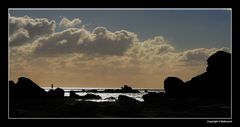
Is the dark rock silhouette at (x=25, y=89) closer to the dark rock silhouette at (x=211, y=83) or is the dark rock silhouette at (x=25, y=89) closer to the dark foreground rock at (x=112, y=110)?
the dark foreground rock at (x=112, y=110)

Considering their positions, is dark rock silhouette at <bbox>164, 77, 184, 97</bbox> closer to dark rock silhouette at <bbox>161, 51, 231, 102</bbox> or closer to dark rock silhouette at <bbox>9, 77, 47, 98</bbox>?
dark rock silhouette at <bbox>161, 51, 231, 102</bbox>

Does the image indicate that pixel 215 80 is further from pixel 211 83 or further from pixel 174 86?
pixel 174 86

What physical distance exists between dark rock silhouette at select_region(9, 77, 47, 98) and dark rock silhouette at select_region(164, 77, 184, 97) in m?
3.74

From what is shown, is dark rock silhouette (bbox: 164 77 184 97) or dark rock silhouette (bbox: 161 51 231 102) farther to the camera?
dark rock silhouette (bbox: 161 51 231 102)

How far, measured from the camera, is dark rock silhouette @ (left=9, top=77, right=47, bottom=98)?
13242 mm

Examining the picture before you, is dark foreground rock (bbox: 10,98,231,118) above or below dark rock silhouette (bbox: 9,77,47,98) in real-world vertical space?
below

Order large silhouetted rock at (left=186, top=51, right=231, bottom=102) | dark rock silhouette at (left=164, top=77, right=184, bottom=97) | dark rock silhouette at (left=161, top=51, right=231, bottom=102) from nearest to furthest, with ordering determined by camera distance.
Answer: dark rock silhouette at (left=164, top=77, right=184, bottom=97)
dark rock silhouette at (left=161, top=51, right=231, bottom=102)
large silhouetted rock at (left=186, top=51, right=231, bottom=102)

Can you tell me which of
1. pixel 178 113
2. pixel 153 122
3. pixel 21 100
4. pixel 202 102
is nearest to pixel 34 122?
pixel 21 100

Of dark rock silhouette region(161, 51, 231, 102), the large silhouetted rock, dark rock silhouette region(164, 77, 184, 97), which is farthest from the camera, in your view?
the large silhouetted rock

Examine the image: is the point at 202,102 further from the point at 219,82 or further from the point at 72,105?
the point at 72,105

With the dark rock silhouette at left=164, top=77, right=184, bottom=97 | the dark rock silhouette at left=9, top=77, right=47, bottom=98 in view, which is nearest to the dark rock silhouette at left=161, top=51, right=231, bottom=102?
the dark rock silhouette at left=164, top=77, right=184, bottom=97

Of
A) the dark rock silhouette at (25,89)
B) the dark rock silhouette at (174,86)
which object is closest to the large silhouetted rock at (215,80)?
the dark rock silhouette at (174,86)
